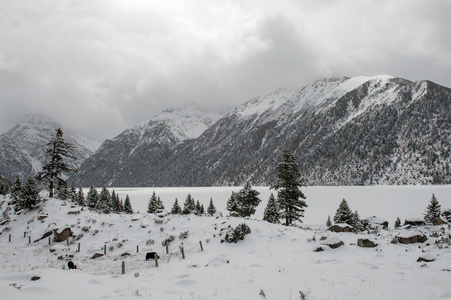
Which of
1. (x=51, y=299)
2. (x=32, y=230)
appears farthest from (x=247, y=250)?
(x=32, y=230)

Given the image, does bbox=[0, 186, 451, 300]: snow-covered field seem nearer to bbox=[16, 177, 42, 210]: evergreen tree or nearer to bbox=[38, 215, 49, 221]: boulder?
bbox=[38, 215, 49, 221]: boulder

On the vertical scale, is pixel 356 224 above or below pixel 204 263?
below

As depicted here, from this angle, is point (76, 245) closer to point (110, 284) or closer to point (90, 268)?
point (90, 268)

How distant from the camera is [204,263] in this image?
17.2 m

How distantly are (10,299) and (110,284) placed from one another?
13.7 feet

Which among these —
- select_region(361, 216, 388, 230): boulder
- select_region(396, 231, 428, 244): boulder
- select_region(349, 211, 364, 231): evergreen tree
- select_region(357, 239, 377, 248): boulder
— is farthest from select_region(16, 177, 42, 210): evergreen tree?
select_region(361, 216, 388, 230): boulder

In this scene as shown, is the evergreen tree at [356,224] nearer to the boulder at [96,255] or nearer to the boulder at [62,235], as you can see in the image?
the boulder at [96,255]

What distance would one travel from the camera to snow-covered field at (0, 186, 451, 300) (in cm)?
1041

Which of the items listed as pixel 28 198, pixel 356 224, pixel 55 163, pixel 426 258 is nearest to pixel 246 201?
pixel 356 224

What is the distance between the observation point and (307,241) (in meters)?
21.8

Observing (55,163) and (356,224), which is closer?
(55,163)

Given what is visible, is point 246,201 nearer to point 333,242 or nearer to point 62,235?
point 62,235

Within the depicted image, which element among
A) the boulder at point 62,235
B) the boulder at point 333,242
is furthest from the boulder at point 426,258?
the boulder at point 62,235

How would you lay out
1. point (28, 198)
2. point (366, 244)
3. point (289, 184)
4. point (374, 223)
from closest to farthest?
Result: 1. point (366, 244)
2. point (28, 198)
3. point (289, 184)
4. point (374, 223)
